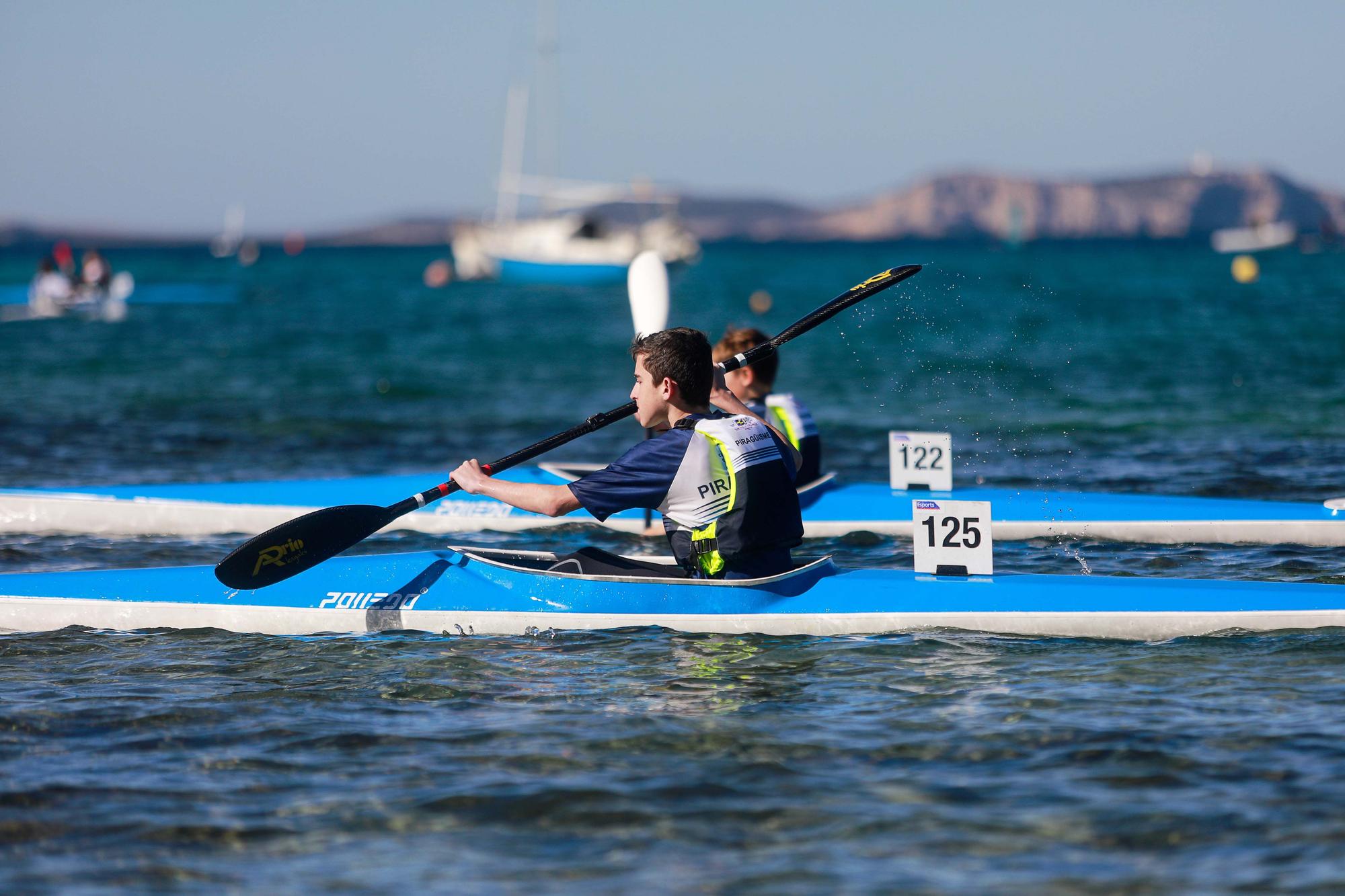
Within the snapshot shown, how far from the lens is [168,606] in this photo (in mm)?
6910

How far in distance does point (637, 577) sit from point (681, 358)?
1.10 meters

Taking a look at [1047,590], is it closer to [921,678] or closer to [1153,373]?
[921,678]

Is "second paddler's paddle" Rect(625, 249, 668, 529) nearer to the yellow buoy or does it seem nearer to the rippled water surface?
the rippled water surface

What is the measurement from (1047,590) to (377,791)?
10.5 feet

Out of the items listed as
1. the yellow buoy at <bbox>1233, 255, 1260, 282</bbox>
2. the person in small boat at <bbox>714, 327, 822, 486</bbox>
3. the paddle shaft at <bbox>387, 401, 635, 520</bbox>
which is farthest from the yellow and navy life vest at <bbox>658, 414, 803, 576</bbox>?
the yellow buoy at <bbox>1233, 255, 1260, 282</bbox>

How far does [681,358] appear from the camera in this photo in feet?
19.3

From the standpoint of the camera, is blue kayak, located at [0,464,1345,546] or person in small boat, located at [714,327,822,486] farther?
blue kayak, located at [0,464,1345,546]

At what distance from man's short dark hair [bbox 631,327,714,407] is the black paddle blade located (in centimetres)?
192

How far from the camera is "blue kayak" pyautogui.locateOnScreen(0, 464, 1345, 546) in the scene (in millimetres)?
9125

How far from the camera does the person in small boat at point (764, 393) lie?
8102 millimetres

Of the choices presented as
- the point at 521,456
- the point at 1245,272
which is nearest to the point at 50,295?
the point at 521,456

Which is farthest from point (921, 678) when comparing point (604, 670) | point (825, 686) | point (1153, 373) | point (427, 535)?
point (1153, 373)

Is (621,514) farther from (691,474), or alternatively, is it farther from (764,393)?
(691,474)

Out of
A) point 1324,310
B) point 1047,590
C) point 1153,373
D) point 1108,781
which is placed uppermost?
point 1324,310
